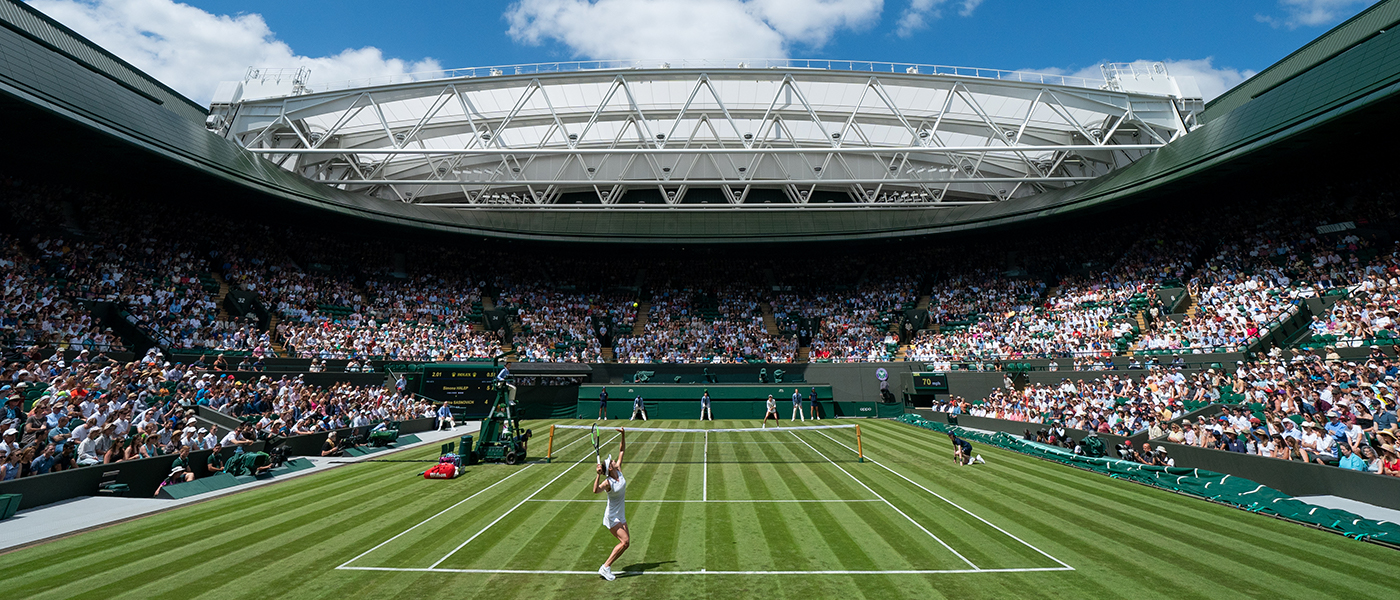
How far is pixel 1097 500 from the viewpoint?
38.7 ft

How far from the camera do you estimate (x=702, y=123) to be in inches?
1240

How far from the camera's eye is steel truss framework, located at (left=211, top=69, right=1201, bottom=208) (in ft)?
89.1

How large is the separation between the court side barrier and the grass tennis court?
0.39 metres

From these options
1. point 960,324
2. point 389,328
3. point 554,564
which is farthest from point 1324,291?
point 389,328

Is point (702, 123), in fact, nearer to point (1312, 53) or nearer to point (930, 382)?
point (930, 382)

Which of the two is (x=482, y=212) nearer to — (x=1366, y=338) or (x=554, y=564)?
(x=554, y=564)

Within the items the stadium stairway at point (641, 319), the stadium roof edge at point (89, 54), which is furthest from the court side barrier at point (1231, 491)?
the stadium roof edge at point (89, 54)

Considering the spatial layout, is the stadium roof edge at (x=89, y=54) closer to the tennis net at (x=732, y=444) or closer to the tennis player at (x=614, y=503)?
the tennis net at (x=732, y=444)

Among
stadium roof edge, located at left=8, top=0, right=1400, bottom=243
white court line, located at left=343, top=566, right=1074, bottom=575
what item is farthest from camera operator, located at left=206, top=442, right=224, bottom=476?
stadium roof edge, located at left=8, top=0, right=1400, bottom=243

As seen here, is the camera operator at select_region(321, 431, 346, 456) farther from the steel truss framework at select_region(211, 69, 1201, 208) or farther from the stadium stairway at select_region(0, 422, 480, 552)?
the steel truss framework at select_region(211, 69, 1201, 208)

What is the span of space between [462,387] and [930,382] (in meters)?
23.7

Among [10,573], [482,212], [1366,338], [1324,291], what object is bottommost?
[10,573]

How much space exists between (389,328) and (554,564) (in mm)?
29677

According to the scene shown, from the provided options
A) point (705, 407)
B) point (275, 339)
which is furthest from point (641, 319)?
point (275, 339)
